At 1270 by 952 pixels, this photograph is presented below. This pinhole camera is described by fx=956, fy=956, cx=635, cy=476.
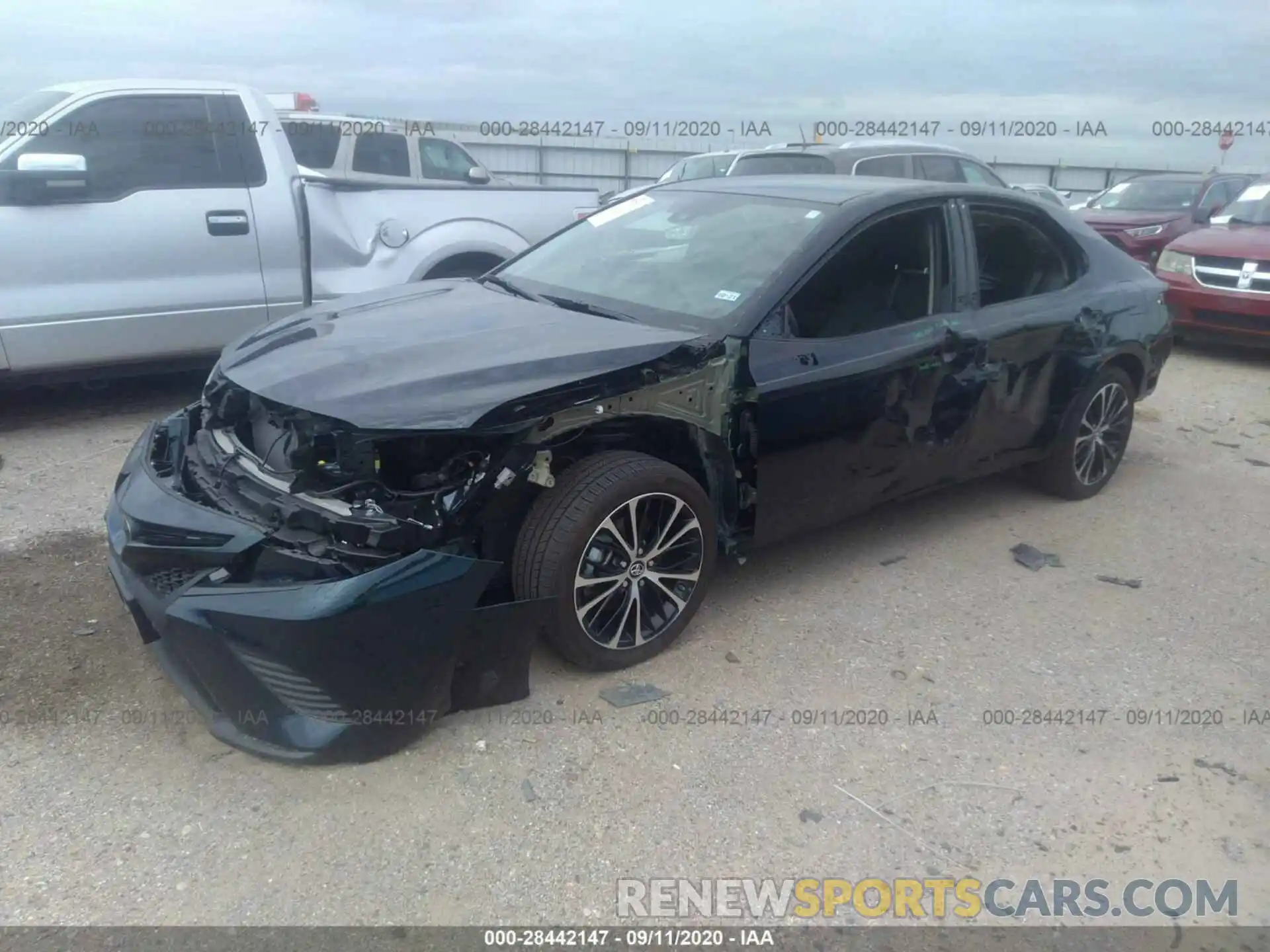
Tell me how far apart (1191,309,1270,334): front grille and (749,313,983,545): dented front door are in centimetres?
593

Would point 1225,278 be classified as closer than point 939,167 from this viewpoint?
Yes

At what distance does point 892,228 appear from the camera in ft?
12.7

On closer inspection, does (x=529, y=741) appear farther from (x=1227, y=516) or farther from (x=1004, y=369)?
(x=1227, y=516)

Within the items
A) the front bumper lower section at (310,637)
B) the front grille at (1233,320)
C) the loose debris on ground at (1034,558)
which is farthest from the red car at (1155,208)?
the front bumper lower section at (310,637)

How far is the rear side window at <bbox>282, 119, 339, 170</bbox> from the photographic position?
860 centimetres

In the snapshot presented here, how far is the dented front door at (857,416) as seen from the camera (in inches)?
136

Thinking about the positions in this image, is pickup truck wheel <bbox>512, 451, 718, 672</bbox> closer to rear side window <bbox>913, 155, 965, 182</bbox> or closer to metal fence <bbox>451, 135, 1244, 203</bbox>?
rear side window <bbox>913, 155, 965, 182</bbox>

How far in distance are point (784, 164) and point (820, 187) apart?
243 inches

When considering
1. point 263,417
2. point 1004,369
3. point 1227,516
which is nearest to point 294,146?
point 263,417

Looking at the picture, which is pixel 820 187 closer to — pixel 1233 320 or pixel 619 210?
pixel 619 210

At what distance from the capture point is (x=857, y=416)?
367 cm

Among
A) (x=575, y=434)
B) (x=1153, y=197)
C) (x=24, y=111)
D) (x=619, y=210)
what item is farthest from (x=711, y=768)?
(x=1153, y=197)

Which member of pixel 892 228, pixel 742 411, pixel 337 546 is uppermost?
pixel 892 228

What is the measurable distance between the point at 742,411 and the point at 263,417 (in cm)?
164
